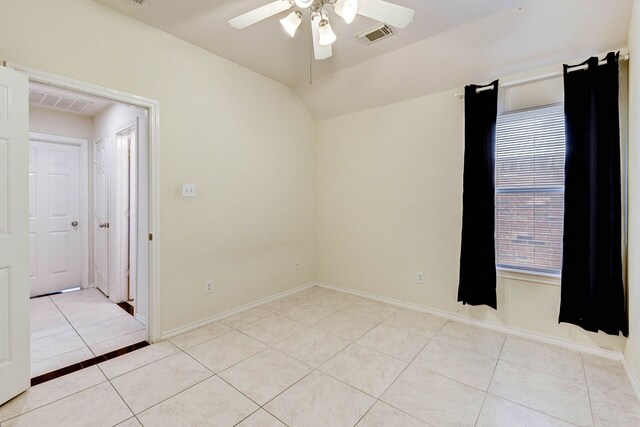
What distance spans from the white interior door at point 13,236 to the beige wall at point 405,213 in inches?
122

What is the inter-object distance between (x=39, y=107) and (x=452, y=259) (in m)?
5.47

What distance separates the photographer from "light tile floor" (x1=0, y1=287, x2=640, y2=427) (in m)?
1.73

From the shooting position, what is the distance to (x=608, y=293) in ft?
7.38

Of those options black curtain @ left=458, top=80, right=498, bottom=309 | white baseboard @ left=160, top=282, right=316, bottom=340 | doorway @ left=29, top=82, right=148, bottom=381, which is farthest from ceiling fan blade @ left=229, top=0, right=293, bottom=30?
white baseboard @ left=160, top=282, right=316, bottom=340

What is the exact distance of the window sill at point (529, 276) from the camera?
8.49 ft

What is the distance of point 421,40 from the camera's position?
2.75 metres

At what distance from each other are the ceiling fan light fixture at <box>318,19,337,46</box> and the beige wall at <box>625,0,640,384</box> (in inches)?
77.3

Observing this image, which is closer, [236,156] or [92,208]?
[236,156]

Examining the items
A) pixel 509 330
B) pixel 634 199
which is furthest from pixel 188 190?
pixel 634 199

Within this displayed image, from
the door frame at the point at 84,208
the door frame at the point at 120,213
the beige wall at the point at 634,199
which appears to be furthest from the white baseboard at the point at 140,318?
the beige wall at the point at 634,199

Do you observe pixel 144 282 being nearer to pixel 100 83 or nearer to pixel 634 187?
pixel 100 83

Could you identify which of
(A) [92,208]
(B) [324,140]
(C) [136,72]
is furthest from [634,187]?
(A) [92,208]

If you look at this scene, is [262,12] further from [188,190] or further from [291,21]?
[188,190]

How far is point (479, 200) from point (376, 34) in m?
1.80
